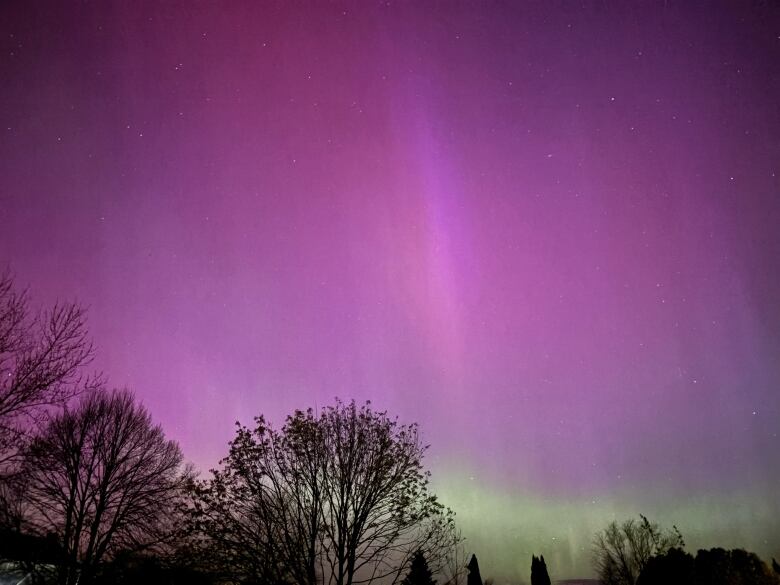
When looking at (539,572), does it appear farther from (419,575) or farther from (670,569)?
(670,569)

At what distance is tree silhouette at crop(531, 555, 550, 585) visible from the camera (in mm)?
47656

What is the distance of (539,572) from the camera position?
48.4 m

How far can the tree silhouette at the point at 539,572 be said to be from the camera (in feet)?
156

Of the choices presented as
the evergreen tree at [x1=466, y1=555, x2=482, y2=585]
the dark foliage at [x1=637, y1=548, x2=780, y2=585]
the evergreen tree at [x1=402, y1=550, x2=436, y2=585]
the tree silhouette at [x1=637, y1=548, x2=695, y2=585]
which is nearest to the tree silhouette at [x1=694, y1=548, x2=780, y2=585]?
the dark foliage at [x1=637, y1=548, x2=780, y2=585]

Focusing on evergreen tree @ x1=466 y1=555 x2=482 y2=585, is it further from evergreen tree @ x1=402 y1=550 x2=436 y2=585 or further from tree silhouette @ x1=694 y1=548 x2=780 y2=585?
tree silhouette @ x1=694 y1=548 x2=780 y2=585

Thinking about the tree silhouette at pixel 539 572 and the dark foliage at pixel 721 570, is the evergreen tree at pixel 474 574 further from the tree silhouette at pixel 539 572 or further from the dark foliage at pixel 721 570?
the dark foliage at pixel 721 570

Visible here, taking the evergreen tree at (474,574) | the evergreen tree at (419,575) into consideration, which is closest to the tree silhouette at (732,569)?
the evergreen tree at (419,575)

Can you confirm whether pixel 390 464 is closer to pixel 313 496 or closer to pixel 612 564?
pixel 313 496

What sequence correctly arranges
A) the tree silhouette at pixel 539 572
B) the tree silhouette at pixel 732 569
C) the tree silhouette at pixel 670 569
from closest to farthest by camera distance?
the tree silhouette at pixel 732 569 < the tree silhouette at pixel 670 569 < the tree silhouette at pixel 539 572

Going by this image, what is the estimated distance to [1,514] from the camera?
17828 millimetres

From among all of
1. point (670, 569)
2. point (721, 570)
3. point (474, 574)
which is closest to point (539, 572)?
point (474, 574)

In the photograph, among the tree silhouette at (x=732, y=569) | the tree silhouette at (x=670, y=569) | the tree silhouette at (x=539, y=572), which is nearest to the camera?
the tree silhouette at (x=732, y=569)

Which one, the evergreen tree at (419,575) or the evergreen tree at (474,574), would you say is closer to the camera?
the evergreen tree at (419,575)

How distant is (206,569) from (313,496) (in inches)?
130
